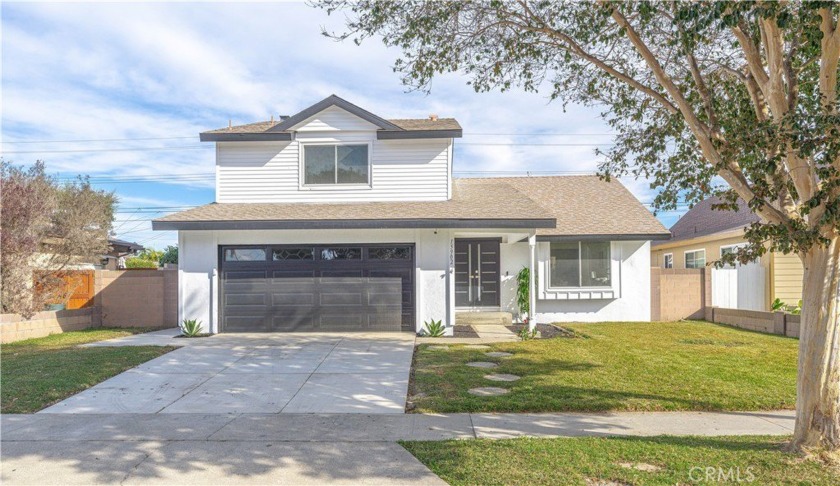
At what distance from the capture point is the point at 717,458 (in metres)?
4.69

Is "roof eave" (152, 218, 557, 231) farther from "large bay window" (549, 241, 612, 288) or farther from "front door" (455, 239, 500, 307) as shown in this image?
"large bay window" (549, 241, 612, 288)

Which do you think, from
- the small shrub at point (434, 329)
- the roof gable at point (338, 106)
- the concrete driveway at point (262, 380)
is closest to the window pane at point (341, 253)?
the concrete driveway at point (262, 380)

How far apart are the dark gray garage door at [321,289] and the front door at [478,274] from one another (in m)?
2.80

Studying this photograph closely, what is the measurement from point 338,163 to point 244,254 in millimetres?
3368

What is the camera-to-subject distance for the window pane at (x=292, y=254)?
13.3 metres

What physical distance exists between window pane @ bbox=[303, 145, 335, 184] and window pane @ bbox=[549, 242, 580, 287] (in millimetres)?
6692

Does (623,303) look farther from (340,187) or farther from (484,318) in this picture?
(340,187)

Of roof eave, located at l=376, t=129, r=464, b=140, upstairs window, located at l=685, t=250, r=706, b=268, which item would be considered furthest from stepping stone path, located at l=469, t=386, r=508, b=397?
upstairs window, located at l=685, t=250, r=706, b=268

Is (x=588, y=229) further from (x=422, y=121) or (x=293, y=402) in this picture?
(x=293, y=402)

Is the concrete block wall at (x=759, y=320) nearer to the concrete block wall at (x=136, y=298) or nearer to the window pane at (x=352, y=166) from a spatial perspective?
the window pane at (x=352, y=166)

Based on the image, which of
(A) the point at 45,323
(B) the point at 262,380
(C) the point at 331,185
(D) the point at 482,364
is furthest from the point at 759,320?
(A) the point at 45,323

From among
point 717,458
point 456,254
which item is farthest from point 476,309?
point 717,458

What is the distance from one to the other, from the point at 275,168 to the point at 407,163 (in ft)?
11.5

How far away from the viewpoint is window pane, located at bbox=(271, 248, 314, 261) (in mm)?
13289
